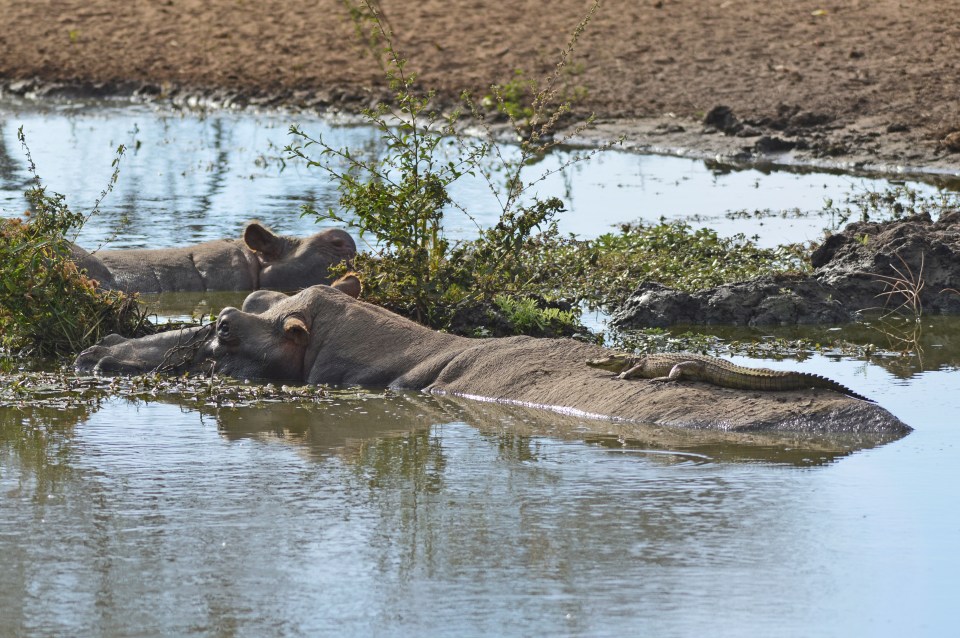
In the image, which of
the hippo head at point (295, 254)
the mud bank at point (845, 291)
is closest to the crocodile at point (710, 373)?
the mud bank at point (845, 291)

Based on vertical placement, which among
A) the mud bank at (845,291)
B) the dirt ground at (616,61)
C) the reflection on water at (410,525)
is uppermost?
the dirt ground at (616,61)

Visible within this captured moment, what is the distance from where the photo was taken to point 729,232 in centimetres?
1454

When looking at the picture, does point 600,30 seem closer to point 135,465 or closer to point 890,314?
point 890,314

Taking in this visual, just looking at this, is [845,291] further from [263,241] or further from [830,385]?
[263,241]

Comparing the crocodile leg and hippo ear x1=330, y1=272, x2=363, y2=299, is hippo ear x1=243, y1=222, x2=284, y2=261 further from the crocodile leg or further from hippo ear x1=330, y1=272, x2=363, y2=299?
the crocodile leg

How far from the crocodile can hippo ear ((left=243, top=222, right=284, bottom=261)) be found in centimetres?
542

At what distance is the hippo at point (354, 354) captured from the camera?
864 cm

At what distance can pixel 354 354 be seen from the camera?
29.5 feet

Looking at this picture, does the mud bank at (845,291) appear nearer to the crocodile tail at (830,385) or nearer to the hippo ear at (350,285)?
the hippo ear at (350,285)

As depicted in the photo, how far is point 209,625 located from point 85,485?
6.27 feet

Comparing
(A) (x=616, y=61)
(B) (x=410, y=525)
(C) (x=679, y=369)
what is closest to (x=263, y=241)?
(C) (x=679, y=369)

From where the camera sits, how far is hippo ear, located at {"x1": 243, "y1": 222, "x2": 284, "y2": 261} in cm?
1316

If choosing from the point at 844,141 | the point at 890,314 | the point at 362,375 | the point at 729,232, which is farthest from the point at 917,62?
the point at 362,375

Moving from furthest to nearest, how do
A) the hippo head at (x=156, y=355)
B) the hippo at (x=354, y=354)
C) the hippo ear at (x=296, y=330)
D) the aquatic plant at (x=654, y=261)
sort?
the aquatic plant at (x=654, y=261) → the hippo head at (x=156, y=355) → the hippo ear at (x=296, y=330) → the hippo at (x=354, y=354)
